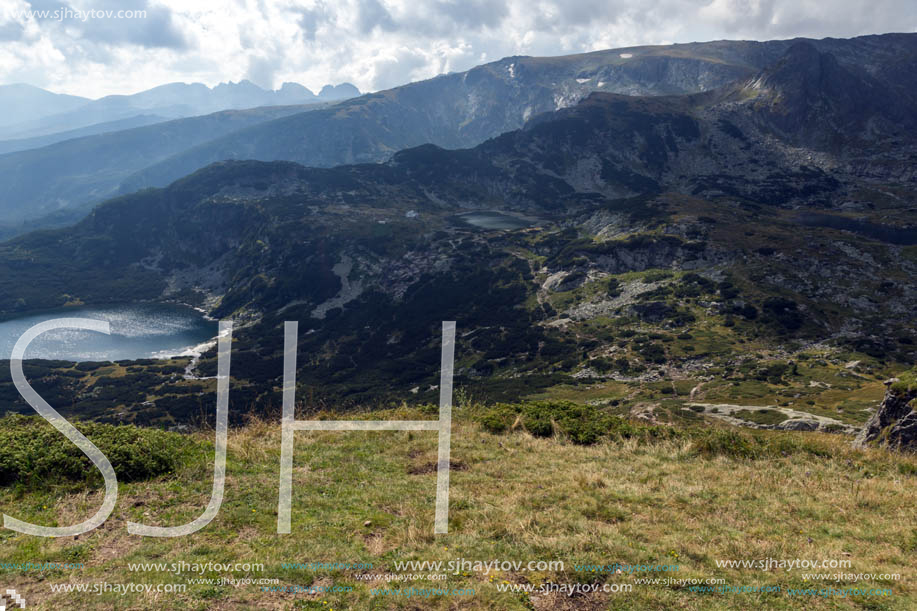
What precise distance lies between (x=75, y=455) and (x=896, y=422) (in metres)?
30.7

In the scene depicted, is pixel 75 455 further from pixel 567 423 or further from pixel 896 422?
pixel 896 422

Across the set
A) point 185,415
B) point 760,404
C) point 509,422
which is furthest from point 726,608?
point 185,415

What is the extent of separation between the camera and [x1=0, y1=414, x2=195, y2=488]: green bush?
1267 cm

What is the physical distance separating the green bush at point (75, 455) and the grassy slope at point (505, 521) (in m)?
0.62

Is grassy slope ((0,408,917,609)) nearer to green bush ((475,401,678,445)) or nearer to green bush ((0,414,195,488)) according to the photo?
green bush ((0,414,195,488))

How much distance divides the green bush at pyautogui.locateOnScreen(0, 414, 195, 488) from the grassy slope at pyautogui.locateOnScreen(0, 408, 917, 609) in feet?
2.02

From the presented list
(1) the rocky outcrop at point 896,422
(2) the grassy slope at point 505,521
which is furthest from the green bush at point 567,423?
(1) the rocky outcrop at point 896,422

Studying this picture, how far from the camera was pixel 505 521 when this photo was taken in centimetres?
1160

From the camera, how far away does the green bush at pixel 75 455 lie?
12.7m

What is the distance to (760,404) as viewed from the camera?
81000 mm

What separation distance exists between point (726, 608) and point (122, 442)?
1655cm

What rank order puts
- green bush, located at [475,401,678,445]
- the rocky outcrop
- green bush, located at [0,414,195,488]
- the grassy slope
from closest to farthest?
the grassy slope → green bush, located at [0,414,195,488] → the rocky outcrop → green bush, located at [475,401,678,445]

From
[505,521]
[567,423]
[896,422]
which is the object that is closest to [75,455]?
[505,521]

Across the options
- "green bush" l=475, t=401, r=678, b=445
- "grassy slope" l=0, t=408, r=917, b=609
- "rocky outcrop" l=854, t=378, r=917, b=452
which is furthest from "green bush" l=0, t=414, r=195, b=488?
"rocky outcrop" l=854, t=378, r=917, b=452
